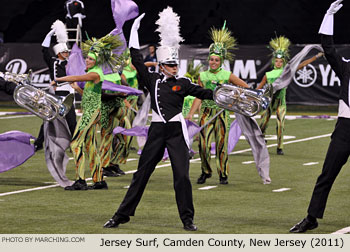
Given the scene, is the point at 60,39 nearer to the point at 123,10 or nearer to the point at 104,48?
the point at 104,48

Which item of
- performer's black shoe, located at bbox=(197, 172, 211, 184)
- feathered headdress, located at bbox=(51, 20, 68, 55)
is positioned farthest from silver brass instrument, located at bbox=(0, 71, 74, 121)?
feathered headdress, located at bbox=(51, 20, 68, 55)

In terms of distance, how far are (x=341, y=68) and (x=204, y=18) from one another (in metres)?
20.7

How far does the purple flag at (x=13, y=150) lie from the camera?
42.7 ft

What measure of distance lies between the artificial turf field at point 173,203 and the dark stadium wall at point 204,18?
13.7 metres

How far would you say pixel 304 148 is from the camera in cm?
1795

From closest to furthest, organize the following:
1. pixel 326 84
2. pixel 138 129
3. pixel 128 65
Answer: pixel 138 129
pixel 128 65
pixel 326 84

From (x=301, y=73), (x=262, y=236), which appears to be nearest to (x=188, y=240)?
(x=262, y=236)

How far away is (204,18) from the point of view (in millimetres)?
29969

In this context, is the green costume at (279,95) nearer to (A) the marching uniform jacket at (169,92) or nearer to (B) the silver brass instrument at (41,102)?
(B) the silver brass instrument at (41,102)

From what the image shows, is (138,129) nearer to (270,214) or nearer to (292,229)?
(270,214)

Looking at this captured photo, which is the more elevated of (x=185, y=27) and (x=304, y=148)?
(x=185, y=27)

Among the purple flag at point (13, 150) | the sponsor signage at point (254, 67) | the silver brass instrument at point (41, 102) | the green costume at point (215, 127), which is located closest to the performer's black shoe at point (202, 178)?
the green costume at point (215, 127)

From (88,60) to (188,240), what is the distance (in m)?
4.23

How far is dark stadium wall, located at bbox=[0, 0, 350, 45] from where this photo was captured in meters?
29.3
